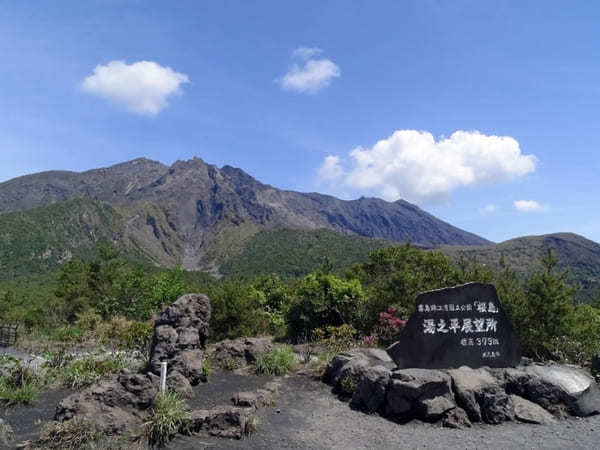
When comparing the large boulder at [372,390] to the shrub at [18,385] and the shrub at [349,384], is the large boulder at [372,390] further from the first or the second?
the shrub at [18,385]

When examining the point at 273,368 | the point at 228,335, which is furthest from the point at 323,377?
the point at 228,335

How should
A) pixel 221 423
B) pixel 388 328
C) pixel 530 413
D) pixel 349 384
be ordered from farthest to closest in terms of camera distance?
pixel 388 328, pixel 349 384, pixel 530 413, pixel 221 423

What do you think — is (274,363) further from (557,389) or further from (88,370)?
(557,389)

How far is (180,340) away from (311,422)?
12.1ft

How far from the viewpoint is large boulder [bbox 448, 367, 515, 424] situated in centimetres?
762

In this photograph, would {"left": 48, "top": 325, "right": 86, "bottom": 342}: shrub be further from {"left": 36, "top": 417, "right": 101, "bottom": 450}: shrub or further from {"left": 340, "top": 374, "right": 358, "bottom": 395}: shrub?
{"left": 340, "top": 374, "right": 358, "bottom": 395}: shrub

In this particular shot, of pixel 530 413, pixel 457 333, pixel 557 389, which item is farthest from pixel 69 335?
pixel 557 389

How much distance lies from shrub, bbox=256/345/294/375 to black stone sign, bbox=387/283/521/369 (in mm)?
3264

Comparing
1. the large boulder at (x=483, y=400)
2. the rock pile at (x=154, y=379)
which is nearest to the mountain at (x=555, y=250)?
the large boulder at (x=483, y=400)

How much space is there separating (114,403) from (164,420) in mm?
1078

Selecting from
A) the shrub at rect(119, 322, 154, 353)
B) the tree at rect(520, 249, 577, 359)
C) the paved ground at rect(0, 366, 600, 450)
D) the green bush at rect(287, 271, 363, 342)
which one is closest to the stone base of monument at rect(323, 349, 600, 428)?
the paved ground at rect(0, 366, 600, 450)

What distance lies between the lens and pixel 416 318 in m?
9.29

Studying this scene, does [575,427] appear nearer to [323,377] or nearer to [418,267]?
[323,377]

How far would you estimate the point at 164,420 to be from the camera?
6.28m
